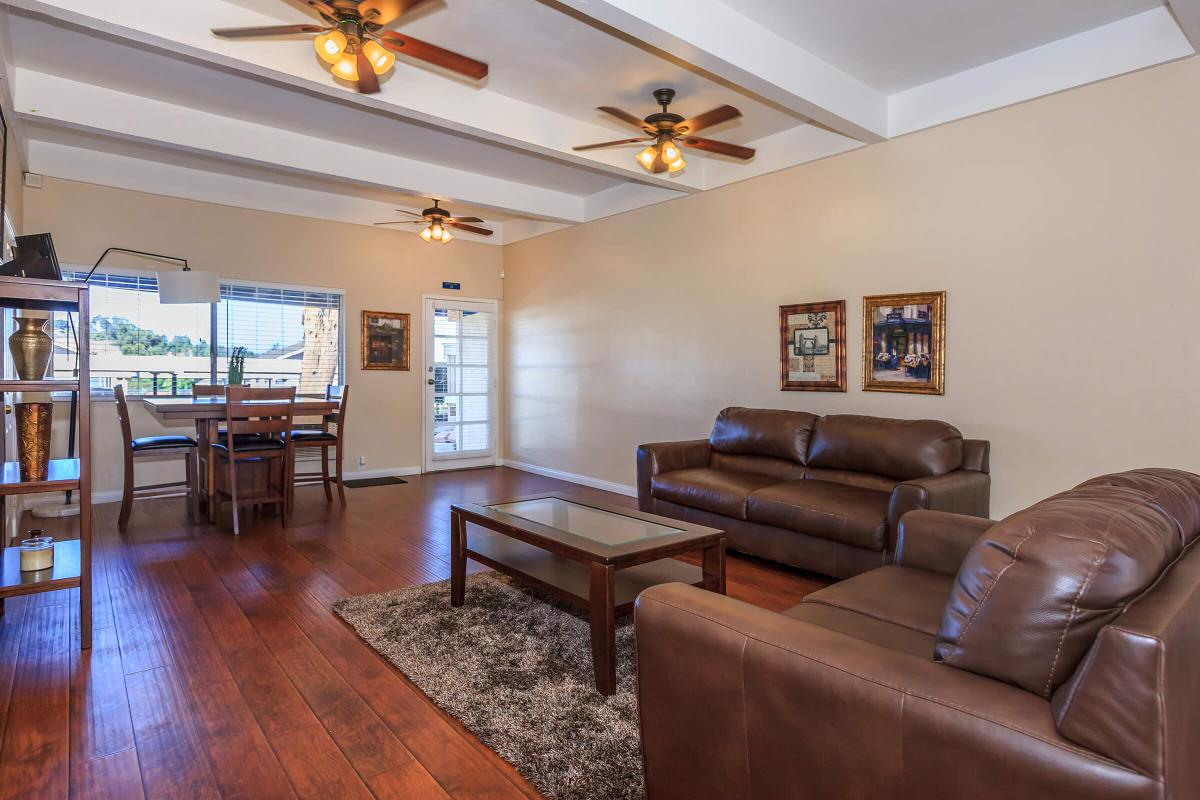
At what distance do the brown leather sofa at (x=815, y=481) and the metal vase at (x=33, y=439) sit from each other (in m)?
3.16

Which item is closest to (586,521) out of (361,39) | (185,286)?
(361,39)

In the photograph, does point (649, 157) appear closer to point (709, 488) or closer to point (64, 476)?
point (709, 488)

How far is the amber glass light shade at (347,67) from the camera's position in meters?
2.98

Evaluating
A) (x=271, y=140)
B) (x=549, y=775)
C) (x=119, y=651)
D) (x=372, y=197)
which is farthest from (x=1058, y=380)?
(x=372, y=197)

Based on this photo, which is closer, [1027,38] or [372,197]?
[1027,38]

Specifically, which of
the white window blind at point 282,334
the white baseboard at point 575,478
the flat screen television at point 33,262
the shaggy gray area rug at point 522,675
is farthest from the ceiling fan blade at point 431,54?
the white window blind at point 282,334

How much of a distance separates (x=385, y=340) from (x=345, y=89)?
369cm

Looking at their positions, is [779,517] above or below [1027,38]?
below

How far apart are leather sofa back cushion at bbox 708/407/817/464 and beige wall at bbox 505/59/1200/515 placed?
0.35m

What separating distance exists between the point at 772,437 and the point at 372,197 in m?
4.75

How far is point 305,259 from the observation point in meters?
6.42

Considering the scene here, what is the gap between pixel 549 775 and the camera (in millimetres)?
1860

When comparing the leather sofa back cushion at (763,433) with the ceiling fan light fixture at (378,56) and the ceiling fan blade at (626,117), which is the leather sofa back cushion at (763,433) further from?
the ceiling fan light fixture at (378,56)

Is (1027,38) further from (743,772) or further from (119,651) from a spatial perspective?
(119,651)
